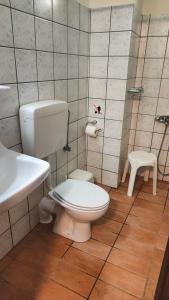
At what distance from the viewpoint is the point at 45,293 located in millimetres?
1289

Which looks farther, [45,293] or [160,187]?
[160,187]

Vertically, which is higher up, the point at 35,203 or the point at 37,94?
the point at 37,94

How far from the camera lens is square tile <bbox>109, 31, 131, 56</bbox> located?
1827mm

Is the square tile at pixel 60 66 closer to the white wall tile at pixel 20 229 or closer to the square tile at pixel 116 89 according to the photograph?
the square tile at pixel 116 89

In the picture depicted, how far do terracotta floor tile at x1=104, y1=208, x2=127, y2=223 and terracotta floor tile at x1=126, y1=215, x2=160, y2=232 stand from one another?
49 millimetres

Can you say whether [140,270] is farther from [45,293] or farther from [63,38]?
[63,38]

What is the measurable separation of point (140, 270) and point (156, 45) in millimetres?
1949

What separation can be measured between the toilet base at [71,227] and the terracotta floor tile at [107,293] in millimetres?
369

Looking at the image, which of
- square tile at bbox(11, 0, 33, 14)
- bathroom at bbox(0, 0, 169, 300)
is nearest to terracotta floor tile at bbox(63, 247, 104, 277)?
bathroom at bbox(0, 0, 169, 300)

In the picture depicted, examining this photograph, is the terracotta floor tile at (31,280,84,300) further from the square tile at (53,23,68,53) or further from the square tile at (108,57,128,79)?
the square tile at (108,57,128,79)

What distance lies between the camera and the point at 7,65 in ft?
4.00

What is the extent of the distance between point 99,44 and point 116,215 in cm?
156

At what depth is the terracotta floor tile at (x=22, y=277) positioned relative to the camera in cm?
133

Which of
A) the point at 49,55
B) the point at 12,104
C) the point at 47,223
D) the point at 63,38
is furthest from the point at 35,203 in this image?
the point at 63,38
